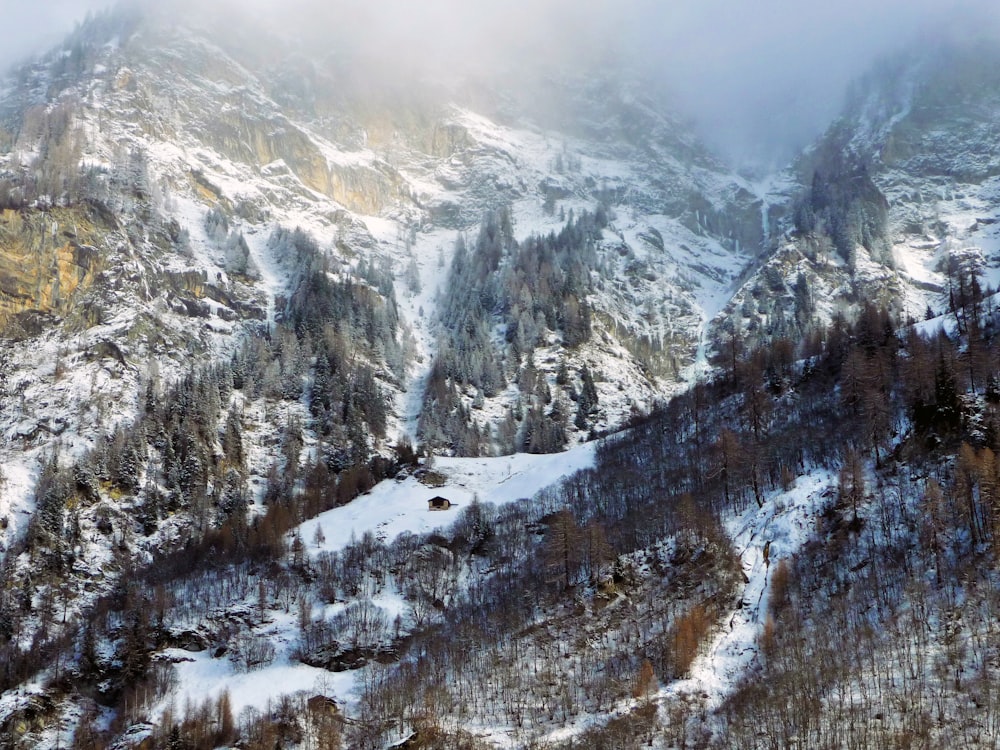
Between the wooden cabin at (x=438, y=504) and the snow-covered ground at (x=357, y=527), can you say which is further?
the wooden cabin at (x=438, y=504)

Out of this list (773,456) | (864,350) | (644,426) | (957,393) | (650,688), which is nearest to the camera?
(650,688)

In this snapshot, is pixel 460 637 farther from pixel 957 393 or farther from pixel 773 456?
pixel 957 393

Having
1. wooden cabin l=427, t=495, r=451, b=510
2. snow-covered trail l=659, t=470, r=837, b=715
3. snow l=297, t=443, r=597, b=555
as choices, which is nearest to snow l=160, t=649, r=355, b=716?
snow l=297, t=443, r=597, b=555

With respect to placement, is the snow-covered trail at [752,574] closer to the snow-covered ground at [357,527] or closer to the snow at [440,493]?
the snow-covered ground at [357,527]

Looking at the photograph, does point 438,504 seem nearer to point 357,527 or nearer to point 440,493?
point 440,493

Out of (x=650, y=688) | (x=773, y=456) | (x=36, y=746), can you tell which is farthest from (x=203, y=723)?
(x=773, y=456)

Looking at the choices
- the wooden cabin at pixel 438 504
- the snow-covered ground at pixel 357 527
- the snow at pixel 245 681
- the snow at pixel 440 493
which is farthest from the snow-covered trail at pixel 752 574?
the wooden cabin at pixel 438 504

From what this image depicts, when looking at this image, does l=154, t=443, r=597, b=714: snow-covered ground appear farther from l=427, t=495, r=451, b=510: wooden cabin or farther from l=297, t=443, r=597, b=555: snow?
l=427, t=495, r=451, b=510: wooden cabin

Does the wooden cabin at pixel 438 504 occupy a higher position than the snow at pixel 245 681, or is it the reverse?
the wooden cabin at pixel 438 504
